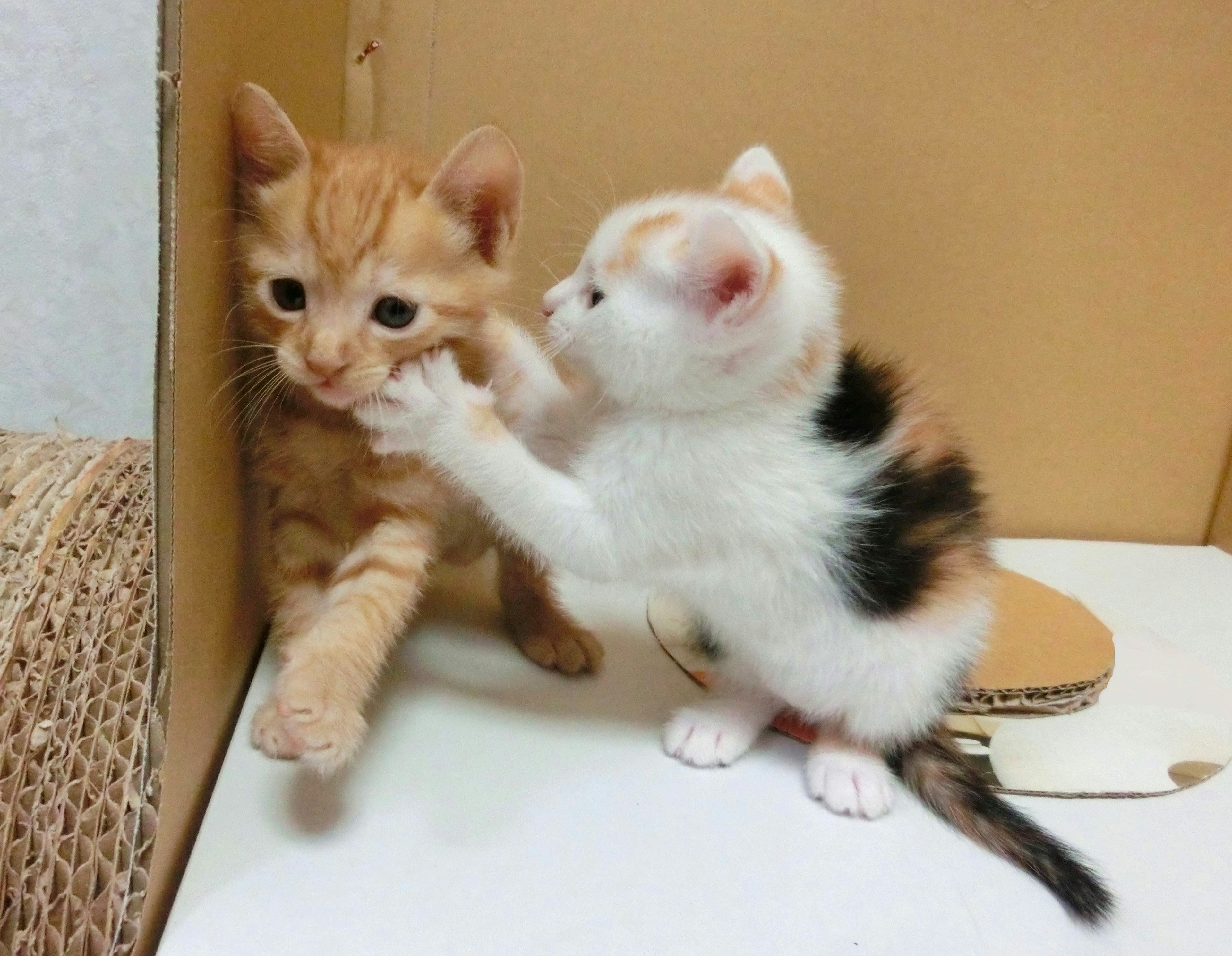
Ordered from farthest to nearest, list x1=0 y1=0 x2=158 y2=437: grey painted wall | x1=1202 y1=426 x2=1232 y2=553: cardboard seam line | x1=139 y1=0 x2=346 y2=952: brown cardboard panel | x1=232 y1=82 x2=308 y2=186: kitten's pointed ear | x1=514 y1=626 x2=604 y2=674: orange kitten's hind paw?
x1=1202 y1=426 x2=1232 y2=553: cardboard seam line → x1=0 y1=0 x2=158 y2=437: grey painted wall → x1=514 y1=626 x2=604 y2=674: orange kitten's hind paw → x1=232 y1=82 x2=308 y2=186: kitten's pointed ear → x1=139 y1=0 x2=346 y2=952: brown cardboard panel

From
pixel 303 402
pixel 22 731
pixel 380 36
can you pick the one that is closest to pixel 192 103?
pixel 303 402

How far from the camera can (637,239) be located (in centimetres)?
71

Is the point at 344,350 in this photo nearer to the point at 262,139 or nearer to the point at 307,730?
the point at 262,139

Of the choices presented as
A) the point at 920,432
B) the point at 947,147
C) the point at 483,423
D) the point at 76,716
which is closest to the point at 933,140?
the point at 947,147

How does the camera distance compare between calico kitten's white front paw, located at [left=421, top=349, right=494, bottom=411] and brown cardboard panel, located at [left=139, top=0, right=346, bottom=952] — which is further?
calico kitten's white front paw, located at [left=421, top=349, right=494, bottom=411]

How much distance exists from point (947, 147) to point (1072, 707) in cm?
71

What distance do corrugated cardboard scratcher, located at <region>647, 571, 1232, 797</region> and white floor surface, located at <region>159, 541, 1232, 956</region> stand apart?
1.1 inches

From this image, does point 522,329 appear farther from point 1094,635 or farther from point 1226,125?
point 1226,125

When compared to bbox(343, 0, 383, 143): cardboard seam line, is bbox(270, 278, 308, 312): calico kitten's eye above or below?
below

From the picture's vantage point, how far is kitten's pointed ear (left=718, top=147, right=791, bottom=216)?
822 millimetres

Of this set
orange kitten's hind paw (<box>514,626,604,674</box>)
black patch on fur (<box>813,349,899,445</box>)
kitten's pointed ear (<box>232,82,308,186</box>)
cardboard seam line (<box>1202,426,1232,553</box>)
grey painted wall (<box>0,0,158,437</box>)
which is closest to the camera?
kitten's pointed ear (<box>232,82,308,186</box>)

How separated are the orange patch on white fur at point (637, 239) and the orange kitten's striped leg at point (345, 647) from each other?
297 mm

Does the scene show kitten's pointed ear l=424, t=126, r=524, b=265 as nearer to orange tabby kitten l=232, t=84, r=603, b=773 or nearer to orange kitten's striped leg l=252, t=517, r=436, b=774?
orange tabby kitten l=232, t=84, r=603, b=773

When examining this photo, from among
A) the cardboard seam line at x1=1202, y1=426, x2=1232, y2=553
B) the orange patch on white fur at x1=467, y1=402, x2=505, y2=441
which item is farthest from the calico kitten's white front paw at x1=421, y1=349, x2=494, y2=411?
the cardboard seam line at x1=1202, y1=426, x2=1232, y2=553
